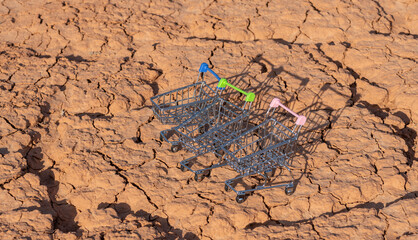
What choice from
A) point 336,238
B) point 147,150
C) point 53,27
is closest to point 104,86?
point 147,150

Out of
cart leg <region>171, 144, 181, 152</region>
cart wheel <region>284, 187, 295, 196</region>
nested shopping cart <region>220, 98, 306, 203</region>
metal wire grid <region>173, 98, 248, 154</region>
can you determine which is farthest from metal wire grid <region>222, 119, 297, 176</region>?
cart leg <region>171, 144, 181, 152</region>

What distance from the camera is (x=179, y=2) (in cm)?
873

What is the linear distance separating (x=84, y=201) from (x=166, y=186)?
0.95 m

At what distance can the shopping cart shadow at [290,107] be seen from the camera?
5.78 m

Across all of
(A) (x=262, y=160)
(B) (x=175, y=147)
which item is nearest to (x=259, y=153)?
(A) (x=262, y=160)

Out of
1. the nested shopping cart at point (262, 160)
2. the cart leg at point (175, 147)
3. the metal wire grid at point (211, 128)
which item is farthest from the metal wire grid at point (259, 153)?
the cart leg at point (175, 147)

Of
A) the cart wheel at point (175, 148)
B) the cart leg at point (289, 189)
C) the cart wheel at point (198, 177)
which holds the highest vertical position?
the cart leg at point (289, 189)

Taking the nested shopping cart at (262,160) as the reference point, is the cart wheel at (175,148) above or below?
below

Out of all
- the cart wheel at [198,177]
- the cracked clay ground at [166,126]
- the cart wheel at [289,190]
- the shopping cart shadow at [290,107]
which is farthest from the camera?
the shopping cart shadow at [290,107]

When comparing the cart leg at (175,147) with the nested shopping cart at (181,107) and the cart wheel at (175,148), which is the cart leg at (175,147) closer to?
the cart wheel at (175,148)

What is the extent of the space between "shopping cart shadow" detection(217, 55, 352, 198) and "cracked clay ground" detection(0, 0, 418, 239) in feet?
0.08

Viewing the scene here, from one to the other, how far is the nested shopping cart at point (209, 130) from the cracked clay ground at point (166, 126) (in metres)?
0.16

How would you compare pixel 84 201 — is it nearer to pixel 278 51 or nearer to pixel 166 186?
pixel 166 186

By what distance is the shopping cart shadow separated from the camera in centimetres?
578
